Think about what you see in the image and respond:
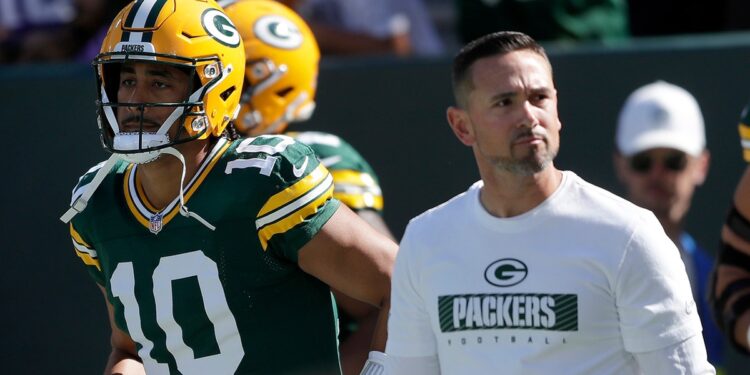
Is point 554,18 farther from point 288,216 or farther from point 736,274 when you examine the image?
point 288,216

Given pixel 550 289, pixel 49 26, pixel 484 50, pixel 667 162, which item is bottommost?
pixel 49 26

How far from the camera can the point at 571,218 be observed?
292cm

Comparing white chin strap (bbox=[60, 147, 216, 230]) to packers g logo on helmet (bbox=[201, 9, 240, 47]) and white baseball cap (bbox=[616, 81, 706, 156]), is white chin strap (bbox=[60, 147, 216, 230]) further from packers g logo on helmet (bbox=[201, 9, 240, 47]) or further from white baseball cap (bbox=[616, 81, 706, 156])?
white baseball cap (bbox=[616, 81, 706, 156])

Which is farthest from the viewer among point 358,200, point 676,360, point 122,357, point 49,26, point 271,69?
point 49,26

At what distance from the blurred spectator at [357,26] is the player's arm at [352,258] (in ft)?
11.0

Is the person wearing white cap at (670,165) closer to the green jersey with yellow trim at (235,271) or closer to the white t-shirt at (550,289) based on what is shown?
the green jersey with yellow trim at (235,271)

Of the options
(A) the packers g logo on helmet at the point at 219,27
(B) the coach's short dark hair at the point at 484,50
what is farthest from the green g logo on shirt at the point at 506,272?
(A) the packers g logo on helmet at the point at 219,27

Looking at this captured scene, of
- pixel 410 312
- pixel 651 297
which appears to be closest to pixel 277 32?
pixel 410 312

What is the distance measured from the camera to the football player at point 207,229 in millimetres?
3457

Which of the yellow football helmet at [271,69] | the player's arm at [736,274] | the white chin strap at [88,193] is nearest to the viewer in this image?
the white chin strap at [88,193]

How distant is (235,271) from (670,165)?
2.52m

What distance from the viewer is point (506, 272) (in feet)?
9.61

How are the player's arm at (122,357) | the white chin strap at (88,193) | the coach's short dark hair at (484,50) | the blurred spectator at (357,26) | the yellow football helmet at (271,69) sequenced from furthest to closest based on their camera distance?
the blurred spectator at (357,26) → the yellow football helmet at (271,69) → the player's arm at (122,357) → the white chin strap at (88,193) → the coach's short dark hair at (484,50)

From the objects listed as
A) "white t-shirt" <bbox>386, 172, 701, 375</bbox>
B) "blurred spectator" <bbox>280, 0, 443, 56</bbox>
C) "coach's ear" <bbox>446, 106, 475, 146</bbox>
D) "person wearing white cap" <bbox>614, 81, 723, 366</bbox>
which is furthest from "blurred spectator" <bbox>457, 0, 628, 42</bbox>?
"white t-shirt" <bbox>386, 172, 701, 375</bbox>
